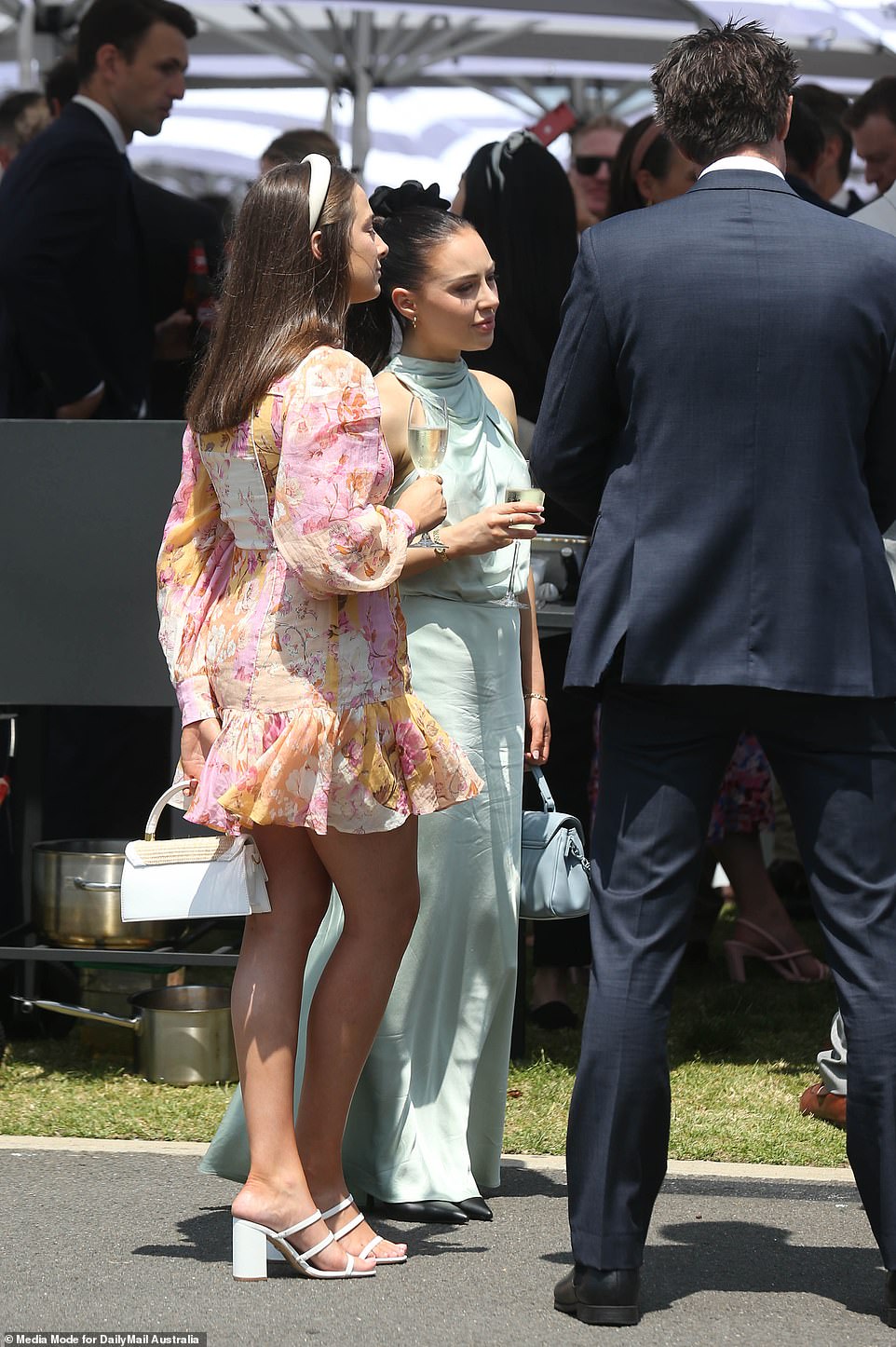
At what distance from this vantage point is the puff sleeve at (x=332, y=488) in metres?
2.78

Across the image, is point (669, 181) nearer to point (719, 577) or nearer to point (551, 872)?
point (551, 872)

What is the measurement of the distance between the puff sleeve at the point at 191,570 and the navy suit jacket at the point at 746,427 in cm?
72

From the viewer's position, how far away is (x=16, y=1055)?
4.57m

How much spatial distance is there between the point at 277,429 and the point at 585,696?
0.65 m

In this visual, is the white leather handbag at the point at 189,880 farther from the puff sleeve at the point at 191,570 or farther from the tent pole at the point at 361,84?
the tent pole at the point at 361,84

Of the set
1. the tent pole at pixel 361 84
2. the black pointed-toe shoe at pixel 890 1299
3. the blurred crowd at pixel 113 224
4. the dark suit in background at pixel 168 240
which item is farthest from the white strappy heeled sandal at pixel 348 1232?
the tent pole at pixel 361 84

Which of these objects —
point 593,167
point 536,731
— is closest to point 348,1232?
point 536,731

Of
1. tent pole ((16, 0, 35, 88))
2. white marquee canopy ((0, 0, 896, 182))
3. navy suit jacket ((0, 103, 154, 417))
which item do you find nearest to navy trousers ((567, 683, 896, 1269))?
navy suit jacket ((0, 103, 154, 417))

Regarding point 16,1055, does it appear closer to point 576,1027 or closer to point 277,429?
point 576,1027

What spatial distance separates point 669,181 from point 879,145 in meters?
1.19

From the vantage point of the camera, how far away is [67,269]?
5.40 metres

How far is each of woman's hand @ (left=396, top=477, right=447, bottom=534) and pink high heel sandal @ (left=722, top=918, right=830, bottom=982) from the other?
2770mm

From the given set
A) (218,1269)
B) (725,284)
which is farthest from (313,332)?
(218,1269)

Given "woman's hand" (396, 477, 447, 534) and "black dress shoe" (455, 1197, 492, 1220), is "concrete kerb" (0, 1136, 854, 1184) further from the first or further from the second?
"woman's hand" (396, 477, 447, 534)
